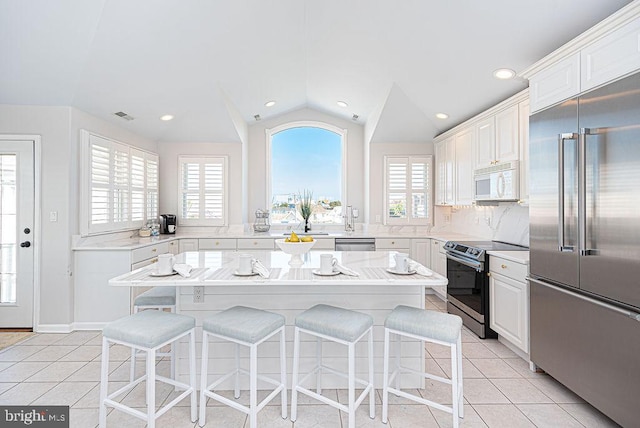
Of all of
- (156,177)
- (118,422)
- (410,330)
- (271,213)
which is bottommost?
(118,422)

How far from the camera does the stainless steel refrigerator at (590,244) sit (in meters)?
1.92

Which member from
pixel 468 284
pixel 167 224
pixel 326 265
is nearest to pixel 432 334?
pixel 326 265

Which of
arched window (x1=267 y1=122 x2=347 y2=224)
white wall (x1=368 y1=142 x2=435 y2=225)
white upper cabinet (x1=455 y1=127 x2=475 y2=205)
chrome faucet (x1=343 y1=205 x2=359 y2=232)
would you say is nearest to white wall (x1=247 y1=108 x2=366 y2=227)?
arched window (x1=267 y1=122 x2=347 y2=224)

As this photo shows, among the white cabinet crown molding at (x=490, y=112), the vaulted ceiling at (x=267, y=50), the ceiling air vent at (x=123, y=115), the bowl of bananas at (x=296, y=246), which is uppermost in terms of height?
the vaulted ceiling at (x=267, y=50)

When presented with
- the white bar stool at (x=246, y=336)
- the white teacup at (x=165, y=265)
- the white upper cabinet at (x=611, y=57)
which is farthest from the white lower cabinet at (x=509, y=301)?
the white teacup at (x=165, y=265)

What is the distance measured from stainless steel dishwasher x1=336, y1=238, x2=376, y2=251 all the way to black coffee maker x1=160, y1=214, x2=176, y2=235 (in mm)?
2545

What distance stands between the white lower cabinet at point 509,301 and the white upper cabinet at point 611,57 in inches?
58.4

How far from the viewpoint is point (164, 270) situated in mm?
2320

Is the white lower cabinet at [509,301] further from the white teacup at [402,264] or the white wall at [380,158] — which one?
the white wall at [380,158]

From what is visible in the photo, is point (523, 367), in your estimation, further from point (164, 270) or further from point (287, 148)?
point (287, 148)

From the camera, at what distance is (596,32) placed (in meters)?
2.16

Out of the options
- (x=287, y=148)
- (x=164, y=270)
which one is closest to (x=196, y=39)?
(x=164, y=270)

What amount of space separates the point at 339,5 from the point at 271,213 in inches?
151

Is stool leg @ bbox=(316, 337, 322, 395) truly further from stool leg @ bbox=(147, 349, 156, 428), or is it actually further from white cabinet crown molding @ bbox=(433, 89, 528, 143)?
white cabinet crown molding @ bbox=(433, 89, 528, 143)
